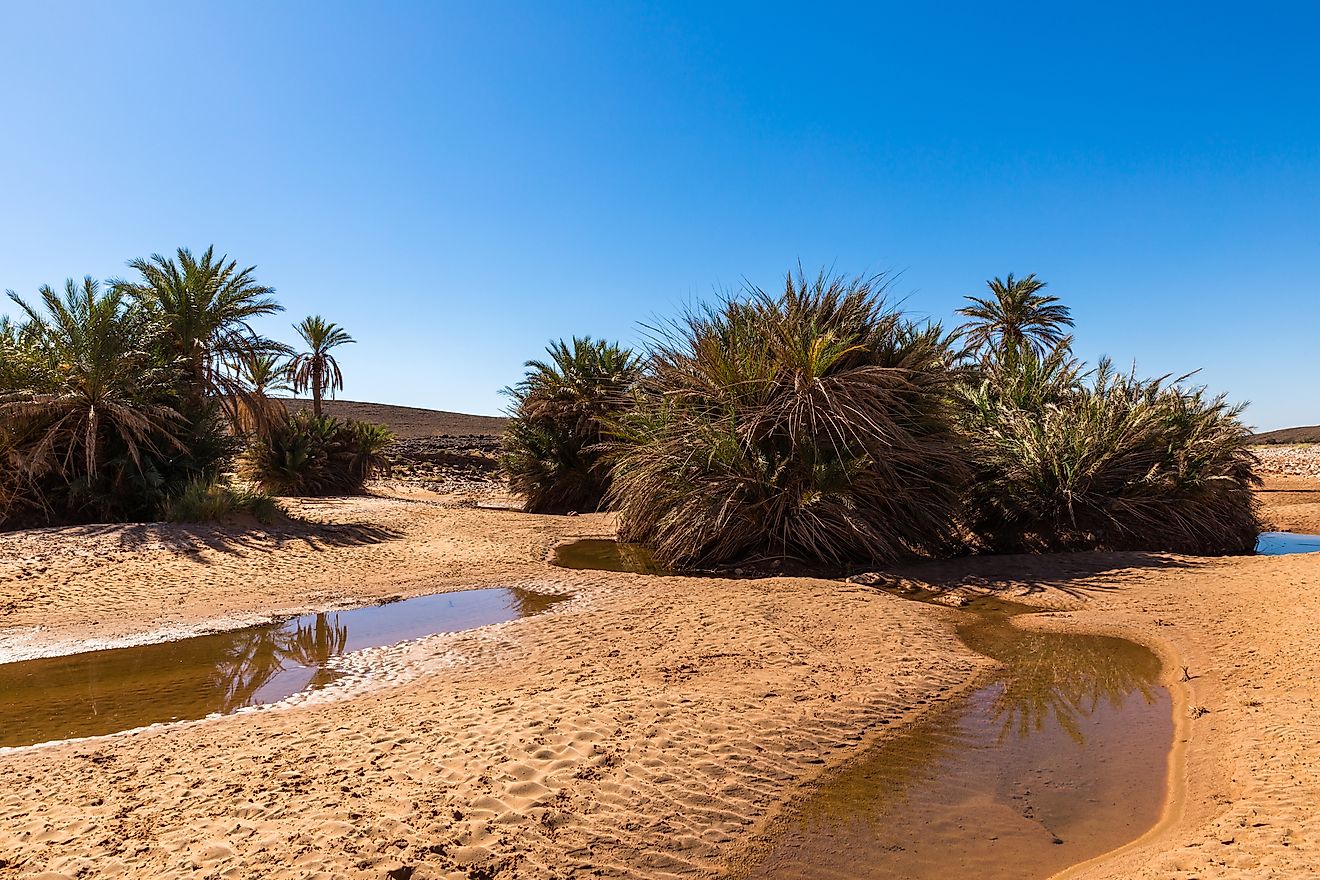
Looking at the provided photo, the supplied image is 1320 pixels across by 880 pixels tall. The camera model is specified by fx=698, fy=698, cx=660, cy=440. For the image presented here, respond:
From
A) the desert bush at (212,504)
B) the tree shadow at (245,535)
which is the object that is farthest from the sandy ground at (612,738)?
the desert bush at (212,504)

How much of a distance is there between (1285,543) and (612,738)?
43.9 ft

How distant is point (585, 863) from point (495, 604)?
511cm

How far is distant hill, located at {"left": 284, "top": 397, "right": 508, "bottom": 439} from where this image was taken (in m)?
58.5

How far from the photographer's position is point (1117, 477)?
988 centimetres

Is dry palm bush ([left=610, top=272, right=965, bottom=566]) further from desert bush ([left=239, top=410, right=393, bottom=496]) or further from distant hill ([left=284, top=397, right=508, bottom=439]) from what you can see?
distant hill ([left=284, top=397, right=508, bottom=439])

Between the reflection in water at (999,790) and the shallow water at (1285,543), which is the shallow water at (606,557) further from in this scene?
the shallow water at (1285,543)

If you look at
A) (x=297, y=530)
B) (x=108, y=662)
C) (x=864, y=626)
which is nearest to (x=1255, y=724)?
(x=864, y=626)

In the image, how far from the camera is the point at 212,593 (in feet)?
27.0

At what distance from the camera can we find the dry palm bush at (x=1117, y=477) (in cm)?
966

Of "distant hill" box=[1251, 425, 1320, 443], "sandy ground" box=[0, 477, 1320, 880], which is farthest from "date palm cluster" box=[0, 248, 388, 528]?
"distant hill" box=[1251, 425, 1320, 443]

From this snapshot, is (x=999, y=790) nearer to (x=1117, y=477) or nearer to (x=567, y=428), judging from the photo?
(x=1117, y=477)

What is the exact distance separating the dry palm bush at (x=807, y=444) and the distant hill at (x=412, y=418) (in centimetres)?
4715

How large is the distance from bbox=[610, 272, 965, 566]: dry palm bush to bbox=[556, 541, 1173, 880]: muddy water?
4133 mm

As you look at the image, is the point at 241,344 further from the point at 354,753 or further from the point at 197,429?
the point at 354,753
